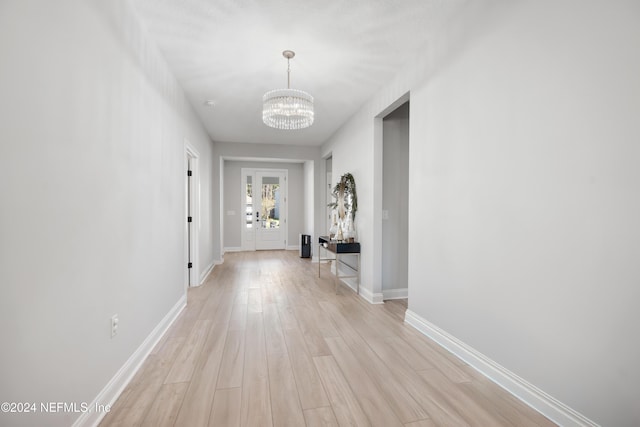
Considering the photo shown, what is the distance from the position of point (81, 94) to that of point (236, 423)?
6.18 feet

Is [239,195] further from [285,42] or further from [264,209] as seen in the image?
[285,42]

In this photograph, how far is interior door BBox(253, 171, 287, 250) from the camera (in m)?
8.39

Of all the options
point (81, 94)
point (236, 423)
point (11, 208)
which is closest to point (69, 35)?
point (81, 94)

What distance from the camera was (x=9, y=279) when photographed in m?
1.10

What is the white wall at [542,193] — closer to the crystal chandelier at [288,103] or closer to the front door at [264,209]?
the crystal chandelier at [288,103]

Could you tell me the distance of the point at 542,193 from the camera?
174 cm

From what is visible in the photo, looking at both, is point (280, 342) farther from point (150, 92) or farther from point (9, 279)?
point (150, 92)

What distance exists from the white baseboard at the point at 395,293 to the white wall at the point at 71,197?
2.75 meters

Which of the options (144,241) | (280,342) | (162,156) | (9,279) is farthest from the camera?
(162,156)

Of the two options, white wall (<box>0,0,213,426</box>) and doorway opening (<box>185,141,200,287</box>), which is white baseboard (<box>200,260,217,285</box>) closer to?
doorway opening (<box>185,141,200,287</box>)

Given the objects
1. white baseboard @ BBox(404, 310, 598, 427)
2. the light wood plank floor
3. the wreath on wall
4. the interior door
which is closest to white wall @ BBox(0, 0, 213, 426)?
the light wood plank floor

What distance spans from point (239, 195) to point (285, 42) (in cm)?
589

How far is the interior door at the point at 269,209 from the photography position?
8391mm

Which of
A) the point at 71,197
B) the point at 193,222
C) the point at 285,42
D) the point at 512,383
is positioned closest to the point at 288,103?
the point at 285,42
